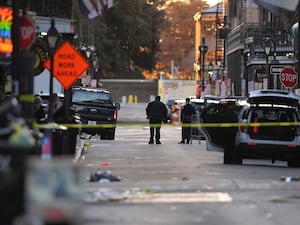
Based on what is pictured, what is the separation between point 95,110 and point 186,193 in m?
17.9

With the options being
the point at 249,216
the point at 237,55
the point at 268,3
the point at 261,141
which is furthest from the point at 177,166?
the point at 237,55

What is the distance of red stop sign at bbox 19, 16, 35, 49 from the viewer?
15.1 meters

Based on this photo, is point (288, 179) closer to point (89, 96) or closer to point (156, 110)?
point (156, 110)

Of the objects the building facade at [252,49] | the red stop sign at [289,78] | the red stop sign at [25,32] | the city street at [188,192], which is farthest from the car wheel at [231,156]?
the building facade at [252,49]

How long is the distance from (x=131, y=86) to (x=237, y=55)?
36025 mm

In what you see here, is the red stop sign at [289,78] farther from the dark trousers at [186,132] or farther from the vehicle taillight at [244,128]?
the vehicle taillight at [244,128]

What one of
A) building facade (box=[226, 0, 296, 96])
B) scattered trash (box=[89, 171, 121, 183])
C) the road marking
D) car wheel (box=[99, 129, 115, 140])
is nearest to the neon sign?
scattered trash (box=[89, 171, 121, 183])

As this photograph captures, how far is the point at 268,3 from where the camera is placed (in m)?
20.0

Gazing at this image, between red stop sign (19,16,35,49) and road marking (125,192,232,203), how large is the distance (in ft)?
12.3

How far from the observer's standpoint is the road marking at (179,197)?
43.0 feet

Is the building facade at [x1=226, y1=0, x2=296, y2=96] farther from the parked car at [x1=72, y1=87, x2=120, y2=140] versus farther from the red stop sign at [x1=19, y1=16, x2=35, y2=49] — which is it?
the red stop sign at [x1=19, y1=16, x2=35, y2=49]

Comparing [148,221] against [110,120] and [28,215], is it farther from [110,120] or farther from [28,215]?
[110,120]

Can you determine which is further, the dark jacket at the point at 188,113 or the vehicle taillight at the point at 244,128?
A: the dark jacket at the point at 188,113

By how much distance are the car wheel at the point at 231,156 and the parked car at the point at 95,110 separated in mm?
11265
